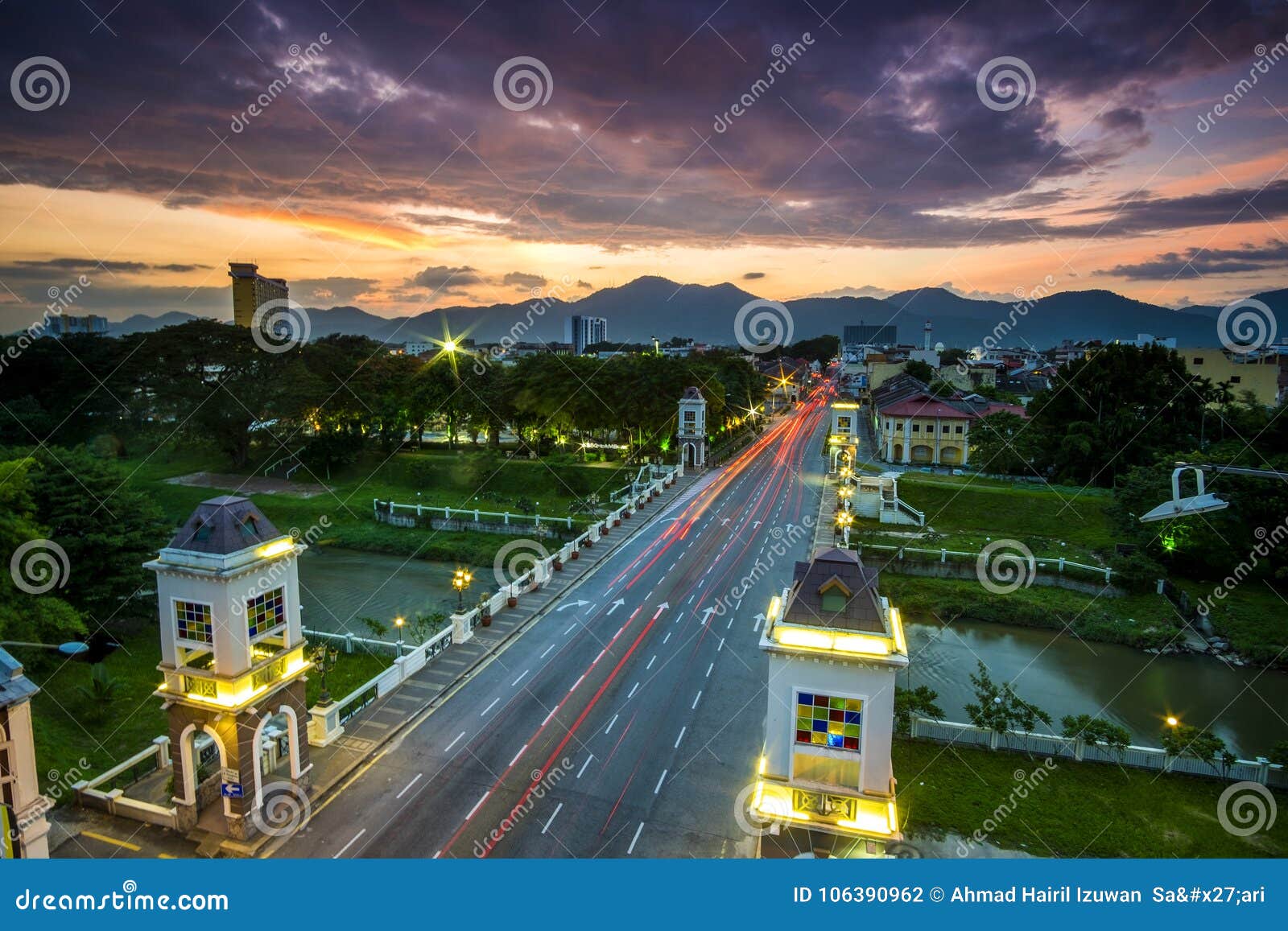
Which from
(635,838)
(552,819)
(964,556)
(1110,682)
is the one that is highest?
(964,556)

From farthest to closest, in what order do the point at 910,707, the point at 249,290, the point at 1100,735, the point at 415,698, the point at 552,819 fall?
the point at 249,290 → the point at 415,698 → the point at 910,707 → the point at 1100,735 → the point at 552,819

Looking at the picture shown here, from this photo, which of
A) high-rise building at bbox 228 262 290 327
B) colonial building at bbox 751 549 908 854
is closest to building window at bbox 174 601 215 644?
colonial building at bbox 751 549 908 854

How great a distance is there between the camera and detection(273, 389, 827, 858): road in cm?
1605

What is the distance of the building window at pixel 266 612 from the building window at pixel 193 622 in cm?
77

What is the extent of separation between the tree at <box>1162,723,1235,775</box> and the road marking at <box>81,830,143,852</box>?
25127 millimetres

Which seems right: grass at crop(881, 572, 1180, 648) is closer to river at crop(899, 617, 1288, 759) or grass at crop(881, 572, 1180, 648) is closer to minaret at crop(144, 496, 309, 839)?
river at crop(899, 617, 1288, 759)

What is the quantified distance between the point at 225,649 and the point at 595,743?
958 cm

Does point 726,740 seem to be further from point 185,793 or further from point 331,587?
point 331,587

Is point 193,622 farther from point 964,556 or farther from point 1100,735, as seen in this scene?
point 964,556

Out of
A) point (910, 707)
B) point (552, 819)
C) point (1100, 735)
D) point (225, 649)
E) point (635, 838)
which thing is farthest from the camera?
point (910, 707)

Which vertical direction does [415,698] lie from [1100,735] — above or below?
below

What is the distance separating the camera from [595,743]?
20.0 m

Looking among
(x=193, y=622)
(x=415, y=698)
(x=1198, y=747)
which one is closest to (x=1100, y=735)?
(x=1198, y=747)

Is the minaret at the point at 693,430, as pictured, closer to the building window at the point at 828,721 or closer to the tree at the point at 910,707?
the tree at the point at 910,707
